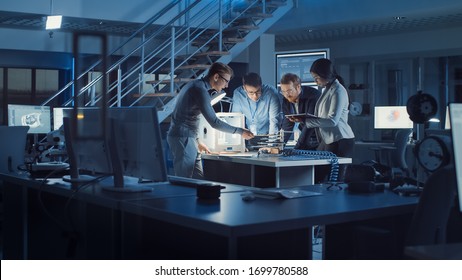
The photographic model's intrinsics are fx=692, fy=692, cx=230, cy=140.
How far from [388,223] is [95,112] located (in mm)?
1411

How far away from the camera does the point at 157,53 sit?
7.99 meters

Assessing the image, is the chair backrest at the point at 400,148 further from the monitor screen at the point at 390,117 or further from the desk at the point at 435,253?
the desk at the point at 435,253

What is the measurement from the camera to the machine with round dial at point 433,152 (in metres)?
2.59

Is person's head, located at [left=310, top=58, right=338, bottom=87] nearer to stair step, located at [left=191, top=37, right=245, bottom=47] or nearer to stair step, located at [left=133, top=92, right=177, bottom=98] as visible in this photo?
stair step, located at [left=133, top=92, right=177, bottom=98]

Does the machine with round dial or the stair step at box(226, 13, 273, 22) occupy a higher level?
the stair step at box(226, 13, 273, 22)

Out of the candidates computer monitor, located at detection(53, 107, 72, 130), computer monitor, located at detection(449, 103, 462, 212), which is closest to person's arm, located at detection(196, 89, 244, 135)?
computer monitor, located at detection(53, 107, 72, 130)

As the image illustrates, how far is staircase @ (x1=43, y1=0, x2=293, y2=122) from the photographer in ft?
24.5

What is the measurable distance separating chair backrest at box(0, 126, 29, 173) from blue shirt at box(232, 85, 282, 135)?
186 cm

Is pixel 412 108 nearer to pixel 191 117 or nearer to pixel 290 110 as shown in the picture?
pixel 191 117

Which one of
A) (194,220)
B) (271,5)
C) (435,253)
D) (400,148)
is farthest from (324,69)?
(271,5)

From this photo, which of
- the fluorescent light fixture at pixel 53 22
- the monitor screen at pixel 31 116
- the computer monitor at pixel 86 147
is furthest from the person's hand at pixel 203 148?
the fluorescent light fixture at pixel 53 22

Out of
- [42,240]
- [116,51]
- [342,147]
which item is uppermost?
[116,51]
